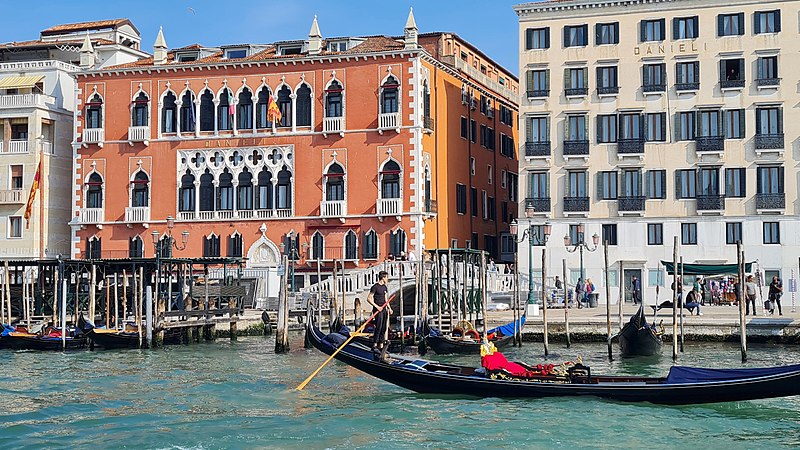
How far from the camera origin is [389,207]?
1299 inches

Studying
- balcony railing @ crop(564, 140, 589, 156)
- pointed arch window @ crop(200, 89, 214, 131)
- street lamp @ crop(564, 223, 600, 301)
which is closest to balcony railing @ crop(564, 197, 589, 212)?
street lamp @ crop(564, 223, 600, 301)

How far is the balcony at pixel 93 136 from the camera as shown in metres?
35.6

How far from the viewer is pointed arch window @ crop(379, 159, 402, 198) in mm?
33125

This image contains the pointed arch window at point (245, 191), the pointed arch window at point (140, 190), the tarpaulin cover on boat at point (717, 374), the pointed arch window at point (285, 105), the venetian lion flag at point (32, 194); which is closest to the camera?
the tarpaulin cover on boat at point (717, 374)

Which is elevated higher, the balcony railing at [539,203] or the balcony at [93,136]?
the balcony at [93,136]

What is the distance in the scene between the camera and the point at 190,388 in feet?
54.6

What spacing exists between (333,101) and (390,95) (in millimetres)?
1825

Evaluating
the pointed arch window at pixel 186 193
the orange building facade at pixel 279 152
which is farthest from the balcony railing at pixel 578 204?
the pointed arch window at pixel 186 193

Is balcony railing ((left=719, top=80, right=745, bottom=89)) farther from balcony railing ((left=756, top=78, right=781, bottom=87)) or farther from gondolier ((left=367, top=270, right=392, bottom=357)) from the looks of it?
gondolier ((left=367, top=270, right=392, bottom=357))

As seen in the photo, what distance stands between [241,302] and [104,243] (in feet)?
29.4

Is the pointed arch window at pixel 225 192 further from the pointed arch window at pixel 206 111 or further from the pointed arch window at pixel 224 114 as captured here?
the pointed arch window at pixel 206 111

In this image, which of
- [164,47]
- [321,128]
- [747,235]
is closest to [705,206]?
[747,235]

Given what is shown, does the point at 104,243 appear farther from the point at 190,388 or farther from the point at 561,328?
the point at 190,388

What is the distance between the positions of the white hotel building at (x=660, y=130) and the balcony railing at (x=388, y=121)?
388 centimetres
